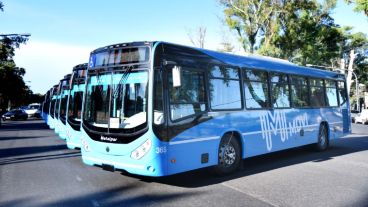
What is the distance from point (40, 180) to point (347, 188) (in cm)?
638

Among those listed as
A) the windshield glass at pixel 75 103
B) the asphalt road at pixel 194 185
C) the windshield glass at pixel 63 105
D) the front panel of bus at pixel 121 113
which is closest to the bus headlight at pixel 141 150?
the front panel of bus at pixel 121 113

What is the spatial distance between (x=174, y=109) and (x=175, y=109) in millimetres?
30

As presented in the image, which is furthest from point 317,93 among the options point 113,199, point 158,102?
point 113,199

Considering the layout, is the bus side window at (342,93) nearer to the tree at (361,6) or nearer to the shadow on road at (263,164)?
the shadow on road at (263,164)

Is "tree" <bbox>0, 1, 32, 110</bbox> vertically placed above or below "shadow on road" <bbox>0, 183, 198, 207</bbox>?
above

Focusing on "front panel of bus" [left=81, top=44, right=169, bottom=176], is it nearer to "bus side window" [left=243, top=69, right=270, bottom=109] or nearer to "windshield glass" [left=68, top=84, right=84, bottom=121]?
"bus side window" [left=243, top=69, right=270, bottom=109]

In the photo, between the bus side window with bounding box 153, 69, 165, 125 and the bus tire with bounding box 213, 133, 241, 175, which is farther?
the bus tire with bounding box 213, 133, 241, 175

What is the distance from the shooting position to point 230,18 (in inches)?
1417

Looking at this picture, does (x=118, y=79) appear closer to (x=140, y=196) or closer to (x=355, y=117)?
(x=140, y=196)

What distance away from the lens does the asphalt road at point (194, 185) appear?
653 centimetres

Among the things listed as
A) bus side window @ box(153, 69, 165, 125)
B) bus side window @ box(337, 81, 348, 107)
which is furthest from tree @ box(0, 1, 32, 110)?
bus side window @ box(153, 69, 165, 125)

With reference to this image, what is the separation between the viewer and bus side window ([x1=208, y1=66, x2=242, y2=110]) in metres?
8.42

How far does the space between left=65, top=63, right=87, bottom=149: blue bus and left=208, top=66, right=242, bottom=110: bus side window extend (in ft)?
15.4

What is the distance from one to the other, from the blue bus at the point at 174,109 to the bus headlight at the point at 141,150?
0.06ft
